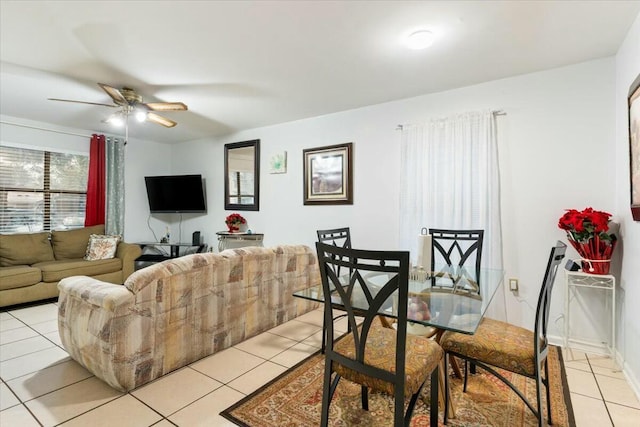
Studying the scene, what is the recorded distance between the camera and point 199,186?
548 cm

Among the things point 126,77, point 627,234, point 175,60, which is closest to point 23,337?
point 126,77

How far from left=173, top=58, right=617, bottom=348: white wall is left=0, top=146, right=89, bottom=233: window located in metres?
4.37

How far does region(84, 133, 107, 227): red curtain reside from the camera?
5.05m

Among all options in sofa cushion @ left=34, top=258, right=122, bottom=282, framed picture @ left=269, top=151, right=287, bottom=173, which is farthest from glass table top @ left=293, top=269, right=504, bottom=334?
sofa cushion @ left=34, top=258, right=122, bottom=282

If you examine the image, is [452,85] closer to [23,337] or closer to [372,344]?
[372,344]

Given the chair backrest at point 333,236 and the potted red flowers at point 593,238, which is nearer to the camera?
the potted red flowers at point 593,238

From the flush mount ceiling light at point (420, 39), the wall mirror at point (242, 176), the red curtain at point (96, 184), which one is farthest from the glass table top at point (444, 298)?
the red curtain at point (96, 184)

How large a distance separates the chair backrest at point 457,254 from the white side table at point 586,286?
69 centimetres

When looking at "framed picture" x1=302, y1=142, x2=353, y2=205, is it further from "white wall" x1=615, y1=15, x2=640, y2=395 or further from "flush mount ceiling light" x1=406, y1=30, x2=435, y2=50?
"white wall" x1=615, y1=15, x2=640, y2=395

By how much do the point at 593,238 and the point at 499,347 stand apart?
1468mm

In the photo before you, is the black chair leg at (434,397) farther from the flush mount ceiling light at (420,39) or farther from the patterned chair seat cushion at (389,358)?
the flush mount ceiling light at (420,39)

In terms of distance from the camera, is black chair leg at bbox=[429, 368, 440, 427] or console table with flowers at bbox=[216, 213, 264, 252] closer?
black chair leg at bbox=[429, 368, 440, 427]

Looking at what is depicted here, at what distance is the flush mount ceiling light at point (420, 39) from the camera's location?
2268 millimetres

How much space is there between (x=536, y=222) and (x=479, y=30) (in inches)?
69.3
